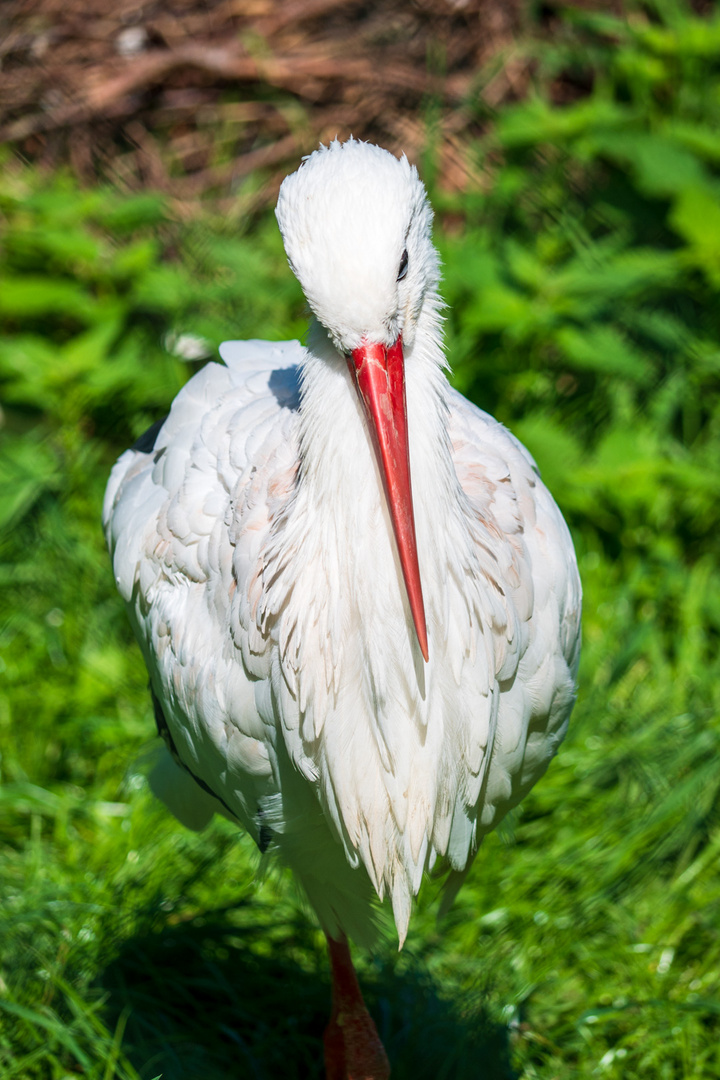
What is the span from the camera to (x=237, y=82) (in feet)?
15.5

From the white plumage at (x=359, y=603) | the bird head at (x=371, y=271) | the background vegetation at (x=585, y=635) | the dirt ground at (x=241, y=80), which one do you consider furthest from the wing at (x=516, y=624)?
the dirt ground at (x=241, y=80)

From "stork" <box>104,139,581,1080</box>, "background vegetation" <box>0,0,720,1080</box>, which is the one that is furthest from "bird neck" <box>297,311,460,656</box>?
"background vegetation" <box>0,0,720,1080</box>

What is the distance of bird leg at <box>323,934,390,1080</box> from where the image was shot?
219 cm

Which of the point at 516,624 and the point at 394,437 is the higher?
the point at 394,437

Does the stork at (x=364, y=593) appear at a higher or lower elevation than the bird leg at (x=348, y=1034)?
higher

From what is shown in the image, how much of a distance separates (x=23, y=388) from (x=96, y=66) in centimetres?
164

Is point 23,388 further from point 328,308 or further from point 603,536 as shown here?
point 328,308

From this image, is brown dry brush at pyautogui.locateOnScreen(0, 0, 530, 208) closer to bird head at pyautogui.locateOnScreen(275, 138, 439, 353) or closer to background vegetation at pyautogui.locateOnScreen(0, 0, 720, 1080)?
background vegetation at pyautogui.locateOnScreen(0, 0, 720, 1080)

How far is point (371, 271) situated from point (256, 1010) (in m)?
1.83

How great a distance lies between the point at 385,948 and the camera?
260 cm

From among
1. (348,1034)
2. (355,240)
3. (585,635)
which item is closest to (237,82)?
(585,635)

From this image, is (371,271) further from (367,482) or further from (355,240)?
(367,482)

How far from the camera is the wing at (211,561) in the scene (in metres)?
1.85

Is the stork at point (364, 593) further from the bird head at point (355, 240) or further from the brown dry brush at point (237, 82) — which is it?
the brown dry brush at point (237, 82)
